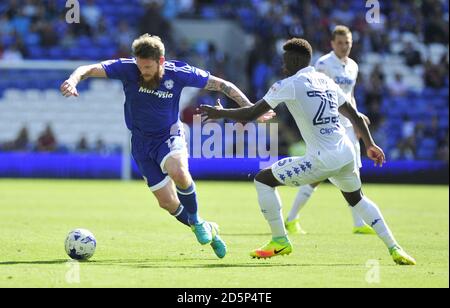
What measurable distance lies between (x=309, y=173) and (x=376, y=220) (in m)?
0.83

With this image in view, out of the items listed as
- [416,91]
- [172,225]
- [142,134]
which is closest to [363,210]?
[142,134]

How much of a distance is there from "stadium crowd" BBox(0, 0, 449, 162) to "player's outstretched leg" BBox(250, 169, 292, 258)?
55.2 feet

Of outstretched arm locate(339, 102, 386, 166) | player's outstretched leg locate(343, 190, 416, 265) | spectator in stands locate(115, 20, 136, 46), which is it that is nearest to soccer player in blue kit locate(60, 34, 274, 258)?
outstretched arm locate(339, 102, 386, 166)

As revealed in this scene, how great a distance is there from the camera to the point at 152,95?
34.1 ft

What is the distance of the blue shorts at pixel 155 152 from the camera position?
10.4 m

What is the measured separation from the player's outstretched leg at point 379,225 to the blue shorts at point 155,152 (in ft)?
6.12

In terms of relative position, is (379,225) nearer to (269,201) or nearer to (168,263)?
(269,201)

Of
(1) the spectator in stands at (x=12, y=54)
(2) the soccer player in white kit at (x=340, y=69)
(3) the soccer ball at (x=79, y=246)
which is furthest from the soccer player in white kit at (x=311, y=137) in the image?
(1) the spectator in stands at (x=12, y=54)

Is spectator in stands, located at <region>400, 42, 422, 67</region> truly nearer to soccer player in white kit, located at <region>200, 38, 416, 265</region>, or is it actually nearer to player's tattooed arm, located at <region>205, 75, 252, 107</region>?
player's tattooed arm, located at <region>205, 75, 252, 107</region>

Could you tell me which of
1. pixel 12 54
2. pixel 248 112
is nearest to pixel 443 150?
pixel 12 54

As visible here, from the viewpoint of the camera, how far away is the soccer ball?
10055mm

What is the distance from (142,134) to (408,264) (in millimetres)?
3095
